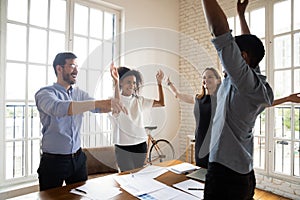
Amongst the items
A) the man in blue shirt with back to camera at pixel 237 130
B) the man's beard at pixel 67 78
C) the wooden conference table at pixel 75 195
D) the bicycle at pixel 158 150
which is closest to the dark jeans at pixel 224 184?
the man in blue shirt with back to camera at pixel 237 130

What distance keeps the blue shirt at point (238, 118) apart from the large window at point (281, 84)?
2265mm

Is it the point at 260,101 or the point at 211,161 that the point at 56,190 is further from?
the point at 260,101

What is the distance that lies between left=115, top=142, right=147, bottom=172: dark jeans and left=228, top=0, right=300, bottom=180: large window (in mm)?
2104

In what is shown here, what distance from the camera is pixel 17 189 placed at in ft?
7.73

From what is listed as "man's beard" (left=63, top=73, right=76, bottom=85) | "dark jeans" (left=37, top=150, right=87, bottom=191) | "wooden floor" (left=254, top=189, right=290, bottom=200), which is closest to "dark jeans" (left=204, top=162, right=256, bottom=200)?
"dark jeans" (left=37, top=150, right=87, bottom=191)

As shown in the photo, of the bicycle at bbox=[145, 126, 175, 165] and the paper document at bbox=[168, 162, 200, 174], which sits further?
the paper document at bbox=[168, 162, 200, 174]

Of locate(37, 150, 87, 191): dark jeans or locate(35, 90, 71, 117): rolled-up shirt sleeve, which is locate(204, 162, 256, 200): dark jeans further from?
locate(37, 150, 87, 191): dark jeans

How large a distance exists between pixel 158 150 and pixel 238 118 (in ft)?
2.85

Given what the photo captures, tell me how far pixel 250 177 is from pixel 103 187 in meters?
0.78

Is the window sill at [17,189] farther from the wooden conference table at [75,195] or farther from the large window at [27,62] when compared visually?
the wooden conference table at [75,195]

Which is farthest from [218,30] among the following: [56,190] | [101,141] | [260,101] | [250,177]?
[101,141]

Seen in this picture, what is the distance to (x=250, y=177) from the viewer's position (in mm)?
883

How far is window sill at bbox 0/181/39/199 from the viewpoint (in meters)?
2.29

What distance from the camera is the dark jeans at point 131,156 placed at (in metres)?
1.42
